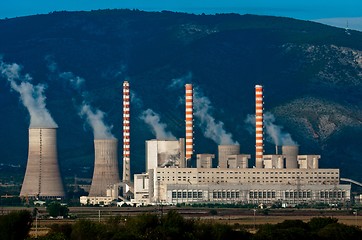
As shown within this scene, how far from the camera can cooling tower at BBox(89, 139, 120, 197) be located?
12788cm

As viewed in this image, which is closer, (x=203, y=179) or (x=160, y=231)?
(x=160, y=231)

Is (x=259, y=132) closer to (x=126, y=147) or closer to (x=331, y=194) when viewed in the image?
(x=331, y=194)

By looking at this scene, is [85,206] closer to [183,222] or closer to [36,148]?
[36,148]

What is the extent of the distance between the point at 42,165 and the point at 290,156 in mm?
27814

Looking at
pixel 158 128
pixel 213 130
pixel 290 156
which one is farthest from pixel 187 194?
pixel 213 130

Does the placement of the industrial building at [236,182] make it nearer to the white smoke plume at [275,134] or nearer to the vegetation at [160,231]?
the white smoke plume at [275,134]

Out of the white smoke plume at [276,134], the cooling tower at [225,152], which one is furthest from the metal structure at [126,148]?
the white smoke plume at [276,134]

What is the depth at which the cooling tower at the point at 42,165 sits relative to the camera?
120 meters

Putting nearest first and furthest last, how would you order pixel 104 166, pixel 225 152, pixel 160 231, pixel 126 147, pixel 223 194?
pixel 160 231, pixel 104 166, pixel 223 194, pixel 126 147, pixel 225 152

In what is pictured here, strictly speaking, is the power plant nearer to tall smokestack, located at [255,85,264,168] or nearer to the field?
tall smokestack, located at [255,85,264,168]

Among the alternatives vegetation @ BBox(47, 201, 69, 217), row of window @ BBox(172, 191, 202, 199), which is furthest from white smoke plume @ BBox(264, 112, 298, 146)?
vegetation @ BBox(47, 201, 69, 217)

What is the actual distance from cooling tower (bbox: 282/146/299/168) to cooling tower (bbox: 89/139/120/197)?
17.0 meters

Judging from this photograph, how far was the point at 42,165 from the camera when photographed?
119688mm

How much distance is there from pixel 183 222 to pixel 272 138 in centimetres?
12195
